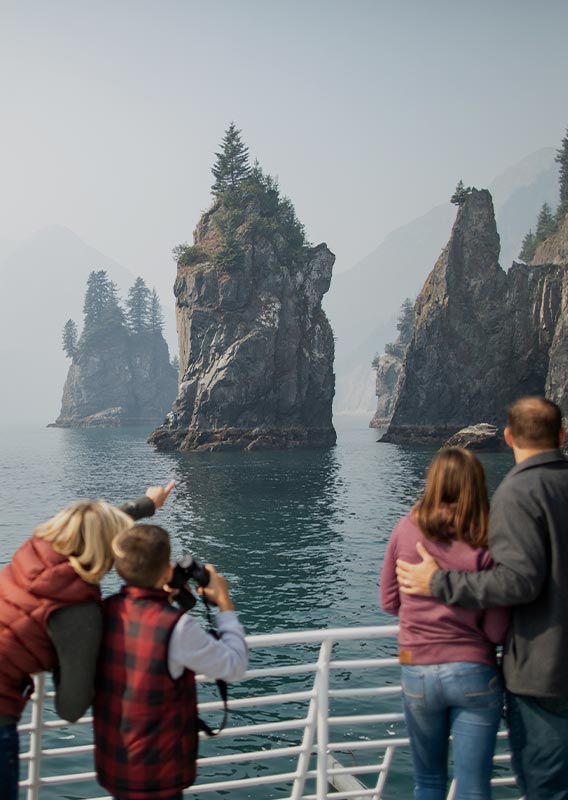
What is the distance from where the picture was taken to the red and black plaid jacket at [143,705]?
2986 millimetres

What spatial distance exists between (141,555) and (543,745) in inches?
84.8

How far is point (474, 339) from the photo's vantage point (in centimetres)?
8744

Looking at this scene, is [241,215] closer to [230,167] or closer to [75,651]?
[230,167]

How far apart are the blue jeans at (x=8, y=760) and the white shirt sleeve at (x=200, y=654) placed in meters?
0.88

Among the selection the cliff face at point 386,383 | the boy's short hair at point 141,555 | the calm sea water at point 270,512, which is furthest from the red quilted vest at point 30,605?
the cliff face at point 386,383

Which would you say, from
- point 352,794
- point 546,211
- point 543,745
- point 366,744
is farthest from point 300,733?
point 546,211

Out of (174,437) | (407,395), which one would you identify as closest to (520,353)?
(407,395)

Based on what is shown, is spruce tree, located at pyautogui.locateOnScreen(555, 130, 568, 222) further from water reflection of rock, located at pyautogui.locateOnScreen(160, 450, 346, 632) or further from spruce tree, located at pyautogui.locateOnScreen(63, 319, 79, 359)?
spruce tree, located at pyautogui.locateOnScreen(63, 319, 79, 359)

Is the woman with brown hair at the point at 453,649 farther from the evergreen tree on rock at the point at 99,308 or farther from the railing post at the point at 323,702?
the evergreen tree on rock at the point at 99,308

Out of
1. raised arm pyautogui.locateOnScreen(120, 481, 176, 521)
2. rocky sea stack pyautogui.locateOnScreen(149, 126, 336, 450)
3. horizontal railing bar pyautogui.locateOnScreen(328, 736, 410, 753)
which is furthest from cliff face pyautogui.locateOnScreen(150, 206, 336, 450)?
raised arm pyautogui.locateOnScreen(120, 481, 176, 521)

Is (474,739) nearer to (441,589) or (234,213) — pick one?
(441,589)

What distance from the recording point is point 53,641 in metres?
2.99

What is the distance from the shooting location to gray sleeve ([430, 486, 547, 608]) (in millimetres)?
3133

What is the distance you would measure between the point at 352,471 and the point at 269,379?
24.9m
